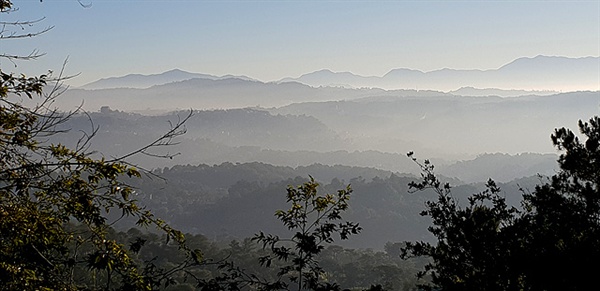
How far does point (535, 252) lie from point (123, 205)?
4.27m

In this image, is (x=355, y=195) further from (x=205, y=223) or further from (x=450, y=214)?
(x=450, y=214)

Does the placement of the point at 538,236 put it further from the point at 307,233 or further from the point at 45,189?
the point at 45,189

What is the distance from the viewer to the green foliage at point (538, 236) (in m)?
5.10

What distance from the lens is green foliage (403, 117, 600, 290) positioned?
510 centimetres

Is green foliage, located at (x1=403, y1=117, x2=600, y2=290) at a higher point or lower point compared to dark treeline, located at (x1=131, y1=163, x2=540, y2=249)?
higher

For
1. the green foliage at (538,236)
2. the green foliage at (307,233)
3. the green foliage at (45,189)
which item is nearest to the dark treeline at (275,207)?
the green foliage at (538,236)

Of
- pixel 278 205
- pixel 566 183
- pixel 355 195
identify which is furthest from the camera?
pixel 355 195

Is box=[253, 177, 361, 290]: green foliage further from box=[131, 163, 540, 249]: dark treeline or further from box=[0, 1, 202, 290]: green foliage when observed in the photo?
box=[131, 163, 540, 249]: dark treeline

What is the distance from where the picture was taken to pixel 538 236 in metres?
5.74

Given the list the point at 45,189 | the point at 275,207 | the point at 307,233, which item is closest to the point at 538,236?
the point at 307,233

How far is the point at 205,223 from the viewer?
10412 cm

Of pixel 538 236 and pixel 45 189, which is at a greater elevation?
pixel 45 189

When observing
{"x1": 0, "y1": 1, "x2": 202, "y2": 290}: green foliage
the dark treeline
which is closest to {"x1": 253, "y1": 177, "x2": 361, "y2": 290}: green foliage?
{"x1": 0, "y1": 1, "x2": 202, "y2": 290}: green foliage

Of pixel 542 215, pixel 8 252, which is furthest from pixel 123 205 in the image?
pixel 542 215
